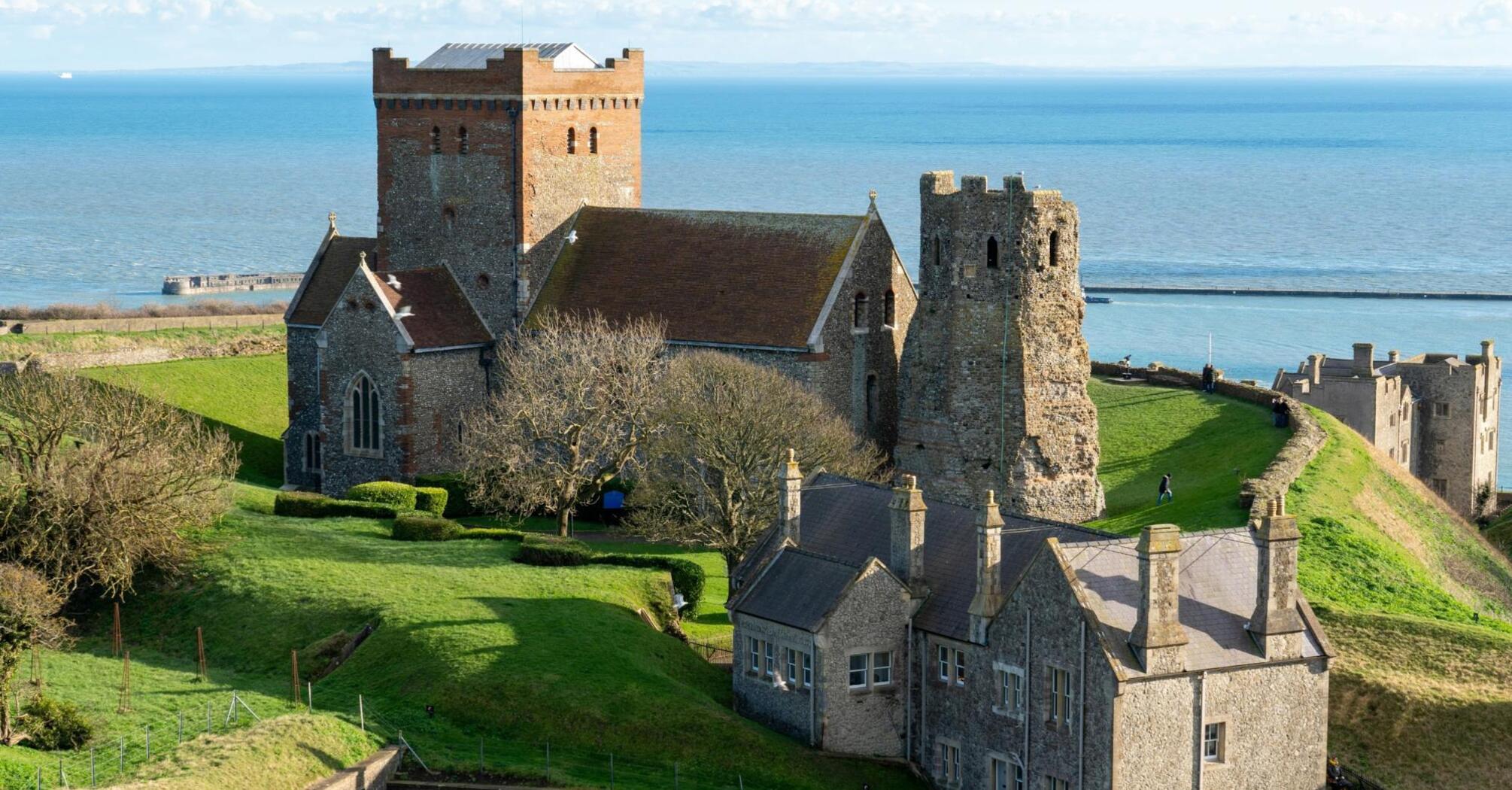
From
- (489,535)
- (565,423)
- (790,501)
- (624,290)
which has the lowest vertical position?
(489,535)

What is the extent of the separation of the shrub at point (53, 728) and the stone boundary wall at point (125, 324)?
52733 millimetres

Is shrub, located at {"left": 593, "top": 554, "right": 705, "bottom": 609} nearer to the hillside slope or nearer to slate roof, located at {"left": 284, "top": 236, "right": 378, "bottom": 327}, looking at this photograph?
the hillside slope

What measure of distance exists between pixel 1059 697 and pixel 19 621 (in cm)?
2225

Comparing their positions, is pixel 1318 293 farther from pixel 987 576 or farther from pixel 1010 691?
pixel 1010 691

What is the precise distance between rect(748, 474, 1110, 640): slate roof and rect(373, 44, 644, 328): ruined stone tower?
82.8ft

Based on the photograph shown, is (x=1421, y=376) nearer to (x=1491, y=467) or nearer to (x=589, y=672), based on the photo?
(x=1491, y=467)

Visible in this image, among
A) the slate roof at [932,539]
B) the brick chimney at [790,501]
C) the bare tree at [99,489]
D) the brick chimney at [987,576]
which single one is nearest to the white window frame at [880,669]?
the slate roof at [932,539]

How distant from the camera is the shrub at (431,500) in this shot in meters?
66.6

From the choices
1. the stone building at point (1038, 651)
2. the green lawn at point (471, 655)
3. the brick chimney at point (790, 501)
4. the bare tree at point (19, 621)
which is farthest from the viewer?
the brick chimney at point (790, 501)

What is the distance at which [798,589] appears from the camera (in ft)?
151

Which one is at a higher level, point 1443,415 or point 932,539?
point 932,539

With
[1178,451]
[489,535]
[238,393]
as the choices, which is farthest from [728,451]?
[238,393]

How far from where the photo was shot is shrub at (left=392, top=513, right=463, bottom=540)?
60938 millimetres

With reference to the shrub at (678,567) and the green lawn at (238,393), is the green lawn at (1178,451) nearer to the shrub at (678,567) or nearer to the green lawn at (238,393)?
the shrub at (678,567)
